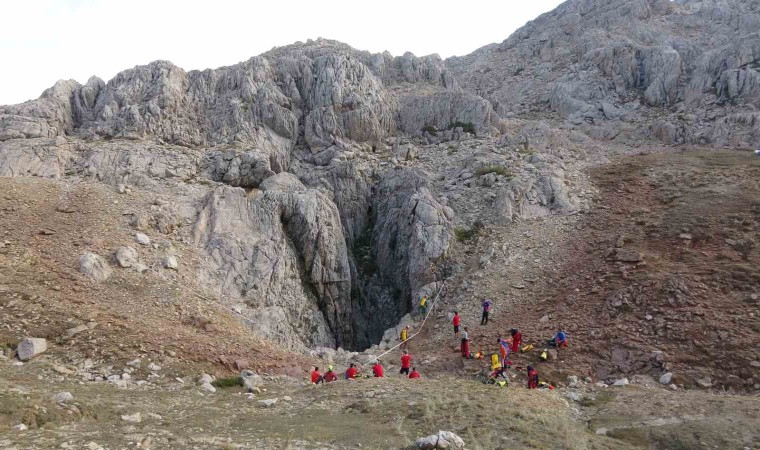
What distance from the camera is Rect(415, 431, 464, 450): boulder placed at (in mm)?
10750

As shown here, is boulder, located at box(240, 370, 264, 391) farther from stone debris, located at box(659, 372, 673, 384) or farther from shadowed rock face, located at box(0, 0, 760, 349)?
stone debris, located at box(659, 372, 673, 384)

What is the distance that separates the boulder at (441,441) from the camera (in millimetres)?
10750

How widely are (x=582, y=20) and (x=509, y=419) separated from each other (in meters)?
63.0

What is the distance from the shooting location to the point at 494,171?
108 ft

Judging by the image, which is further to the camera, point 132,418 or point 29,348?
point 29,348

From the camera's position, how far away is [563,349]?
19.6m

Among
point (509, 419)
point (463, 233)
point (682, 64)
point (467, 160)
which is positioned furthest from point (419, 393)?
point (682, 64)

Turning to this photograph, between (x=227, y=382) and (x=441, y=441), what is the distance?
27.0ft

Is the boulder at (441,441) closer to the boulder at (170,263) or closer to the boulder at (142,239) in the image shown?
the boulder at (170,263)

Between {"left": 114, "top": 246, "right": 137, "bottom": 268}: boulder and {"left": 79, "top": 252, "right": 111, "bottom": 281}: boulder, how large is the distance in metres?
0.58

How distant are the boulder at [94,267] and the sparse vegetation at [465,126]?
30274 mm

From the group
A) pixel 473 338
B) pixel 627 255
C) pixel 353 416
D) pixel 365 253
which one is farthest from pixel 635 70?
pixel 353 416

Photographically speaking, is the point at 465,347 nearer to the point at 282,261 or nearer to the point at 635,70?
the point at 282,261

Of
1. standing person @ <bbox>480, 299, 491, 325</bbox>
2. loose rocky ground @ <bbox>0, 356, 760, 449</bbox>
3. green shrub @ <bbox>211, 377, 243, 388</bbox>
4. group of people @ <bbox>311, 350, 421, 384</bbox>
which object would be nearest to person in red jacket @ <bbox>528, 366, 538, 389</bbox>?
loose rocky ground @ <bbox>0, 356, 760, 449</bbox>
